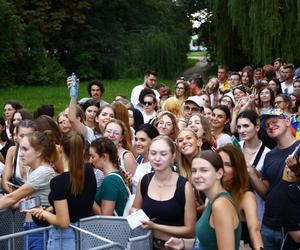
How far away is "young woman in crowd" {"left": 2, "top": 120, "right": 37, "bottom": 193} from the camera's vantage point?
6078 mm

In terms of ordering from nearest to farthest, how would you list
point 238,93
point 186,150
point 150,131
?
point 186,150, point 150,131, point 238,93

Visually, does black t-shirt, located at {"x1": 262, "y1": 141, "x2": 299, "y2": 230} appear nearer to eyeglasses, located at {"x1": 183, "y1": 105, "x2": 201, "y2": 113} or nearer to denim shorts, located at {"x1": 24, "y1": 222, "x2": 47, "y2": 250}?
denim shorts, located at {"x1": 24, "y1": 222, "x2": 47, "y2": 250}

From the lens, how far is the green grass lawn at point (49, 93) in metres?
23.8

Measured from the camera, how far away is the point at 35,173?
511 cm

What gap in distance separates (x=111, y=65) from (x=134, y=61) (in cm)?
319

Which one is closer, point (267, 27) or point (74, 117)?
point (74, 117)

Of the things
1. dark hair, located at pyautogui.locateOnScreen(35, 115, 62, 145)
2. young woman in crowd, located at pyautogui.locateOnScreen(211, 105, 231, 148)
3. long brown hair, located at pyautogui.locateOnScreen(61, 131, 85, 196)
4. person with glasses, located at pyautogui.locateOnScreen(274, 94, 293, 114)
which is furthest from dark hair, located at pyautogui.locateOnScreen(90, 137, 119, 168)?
person with glasses, located at pyautogui.locateOnScreen(274, 94, 293, 114)

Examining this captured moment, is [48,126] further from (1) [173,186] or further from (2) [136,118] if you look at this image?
(2) [136,118]

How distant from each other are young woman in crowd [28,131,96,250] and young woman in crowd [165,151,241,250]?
1009mm

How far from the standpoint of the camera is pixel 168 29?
39312mm

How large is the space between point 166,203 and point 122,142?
2.02 meters

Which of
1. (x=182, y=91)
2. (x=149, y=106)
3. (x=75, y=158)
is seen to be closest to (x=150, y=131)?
(x=75, y=158)

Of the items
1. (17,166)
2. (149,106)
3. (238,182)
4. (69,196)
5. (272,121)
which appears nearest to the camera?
(69,196)

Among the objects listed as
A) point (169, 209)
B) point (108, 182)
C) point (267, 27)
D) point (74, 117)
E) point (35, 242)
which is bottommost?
point (35, 242)
